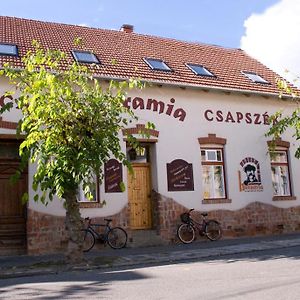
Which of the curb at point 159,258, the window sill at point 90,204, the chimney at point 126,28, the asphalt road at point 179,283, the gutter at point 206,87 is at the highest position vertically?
the chimney at point 126,28

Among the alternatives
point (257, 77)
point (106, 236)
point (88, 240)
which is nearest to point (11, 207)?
point (88, 240)

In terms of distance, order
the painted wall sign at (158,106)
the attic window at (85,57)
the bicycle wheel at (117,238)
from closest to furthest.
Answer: the bicycle wheel at (117,238) → the painted wall sign at (158,106) → the attic window at (85,57)

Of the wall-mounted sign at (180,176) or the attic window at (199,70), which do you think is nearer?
the wall-mounted sign at (180,176)

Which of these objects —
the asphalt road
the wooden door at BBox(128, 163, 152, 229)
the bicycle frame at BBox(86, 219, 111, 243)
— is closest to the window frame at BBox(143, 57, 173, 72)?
the wooden door at BBox(128, 163, 152, 229)

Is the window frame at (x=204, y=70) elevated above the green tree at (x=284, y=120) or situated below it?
above

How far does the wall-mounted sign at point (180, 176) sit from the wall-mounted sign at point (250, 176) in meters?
2.21

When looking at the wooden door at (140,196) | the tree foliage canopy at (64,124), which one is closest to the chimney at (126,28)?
the wooden door at (140,196)

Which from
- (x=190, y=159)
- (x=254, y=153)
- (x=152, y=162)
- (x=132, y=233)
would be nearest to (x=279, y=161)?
(x=254, y=153)

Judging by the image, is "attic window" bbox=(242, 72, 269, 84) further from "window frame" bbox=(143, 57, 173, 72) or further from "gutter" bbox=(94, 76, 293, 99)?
"window frame" bbox=(143, 57, 173, 72)

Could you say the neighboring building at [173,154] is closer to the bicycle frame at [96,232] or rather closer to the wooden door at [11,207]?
the wooden door at [11,207]

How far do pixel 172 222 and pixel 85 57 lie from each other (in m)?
6.78

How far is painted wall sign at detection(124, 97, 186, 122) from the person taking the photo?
50.4ft

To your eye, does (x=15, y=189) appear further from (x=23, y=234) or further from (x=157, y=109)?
(x=157, y=109)

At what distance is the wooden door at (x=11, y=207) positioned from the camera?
44.6 feet
